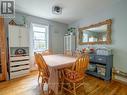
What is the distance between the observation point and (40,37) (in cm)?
405

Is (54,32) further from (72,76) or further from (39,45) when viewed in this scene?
(72,76)

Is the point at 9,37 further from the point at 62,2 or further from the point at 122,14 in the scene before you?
the point at 122,14

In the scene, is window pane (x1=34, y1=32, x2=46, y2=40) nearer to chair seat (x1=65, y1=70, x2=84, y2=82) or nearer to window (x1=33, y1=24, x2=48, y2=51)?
window (x1=33, y1=24, x2=48, y2=51)

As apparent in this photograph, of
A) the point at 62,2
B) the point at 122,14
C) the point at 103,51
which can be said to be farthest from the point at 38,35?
the point at 122,14

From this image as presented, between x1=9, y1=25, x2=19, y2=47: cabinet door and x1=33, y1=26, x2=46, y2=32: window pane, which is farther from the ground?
x1=33, y1=26, x2=46, y2=32: window pane

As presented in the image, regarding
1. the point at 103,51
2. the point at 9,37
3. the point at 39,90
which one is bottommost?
the point at 39,90

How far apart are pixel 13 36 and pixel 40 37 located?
1323 mm

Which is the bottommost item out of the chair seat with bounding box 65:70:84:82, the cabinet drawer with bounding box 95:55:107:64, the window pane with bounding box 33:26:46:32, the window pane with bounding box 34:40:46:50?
the chair seat with bounding box 65:70:84:82

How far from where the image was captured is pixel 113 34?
9.34 feet

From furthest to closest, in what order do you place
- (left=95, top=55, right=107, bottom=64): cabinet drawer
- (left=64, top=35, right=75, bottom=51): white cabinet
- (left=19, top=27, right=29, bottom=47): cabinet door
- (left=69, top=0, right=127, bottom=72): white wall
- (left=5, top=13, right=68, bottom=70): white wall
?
(left=64, top=35, right=75, bottom=51): white cabinet
(left=5, top=13, right=68, bottom=70): white wall
(left=19, top=27, right=29, bottom=47): cabinet door
(left=95, top=55, right=107, bottom=64): cabinet drawer
(left=69, top=0, right=127, bottom=72): white wall

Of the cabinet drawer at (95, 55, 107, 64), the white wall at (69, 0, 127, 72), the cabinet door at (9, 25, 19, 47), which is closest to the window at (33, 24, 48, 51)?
the cabinet door at (9, 25, 19, 47)

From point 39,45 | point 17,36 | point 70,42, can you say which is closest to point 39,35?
point 39,45

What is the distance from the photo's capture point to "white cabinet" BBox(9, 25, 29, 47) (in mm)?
2829

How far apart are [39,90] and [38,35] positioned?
249cm
